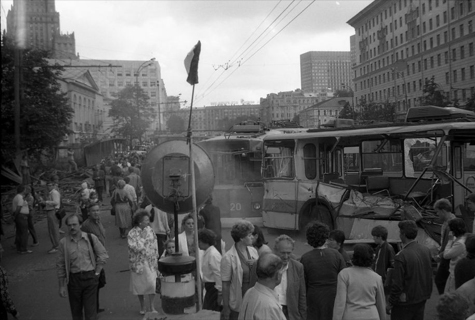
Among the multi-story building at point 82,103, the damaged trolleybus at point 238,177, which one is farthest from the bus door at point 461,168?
the multi-story building at point 82,103

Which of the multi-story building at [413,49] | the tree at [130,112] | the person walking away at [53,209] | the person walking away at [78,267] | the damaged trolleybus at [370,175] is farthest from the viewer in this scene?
the tree at [130,112]

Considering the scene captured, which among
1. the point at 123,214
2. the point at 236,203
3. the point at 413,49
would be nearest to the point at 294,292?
the point at 123,214

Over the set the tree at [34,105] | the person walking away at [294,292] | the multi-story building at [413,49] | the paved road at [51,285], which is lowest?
the paved road at [51,285]

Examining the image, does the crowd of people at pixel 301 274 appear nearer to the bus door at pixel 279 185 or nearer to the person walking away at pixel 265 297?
the person walking away at pixel 265 297

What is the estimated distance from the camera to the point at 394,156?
40.7ft

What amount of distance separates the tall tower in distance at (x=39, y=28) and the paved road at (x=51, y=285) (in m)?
9.05

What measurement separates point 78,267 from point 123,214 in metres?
7.91

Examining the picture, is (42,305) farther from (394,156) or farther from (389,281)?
(394,156)

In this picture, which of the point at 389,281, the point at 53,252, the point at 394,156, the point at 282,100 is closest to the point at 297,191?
the point at 394,156

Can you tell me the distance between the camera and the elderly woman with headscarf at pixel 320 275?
5.11 meters

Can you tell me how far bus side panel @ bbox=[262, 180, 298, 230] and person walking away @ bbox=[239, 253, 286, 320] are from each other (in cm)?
927

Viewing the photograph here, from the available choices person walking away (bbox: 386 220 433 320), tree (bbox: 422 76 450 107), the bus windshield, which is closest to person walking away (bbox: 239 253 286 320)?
person walking away (bbox: 386 220 433 320)

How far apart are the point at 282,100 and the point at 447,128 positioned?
9438 centimetres

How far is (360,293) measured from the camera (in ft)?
14.8
